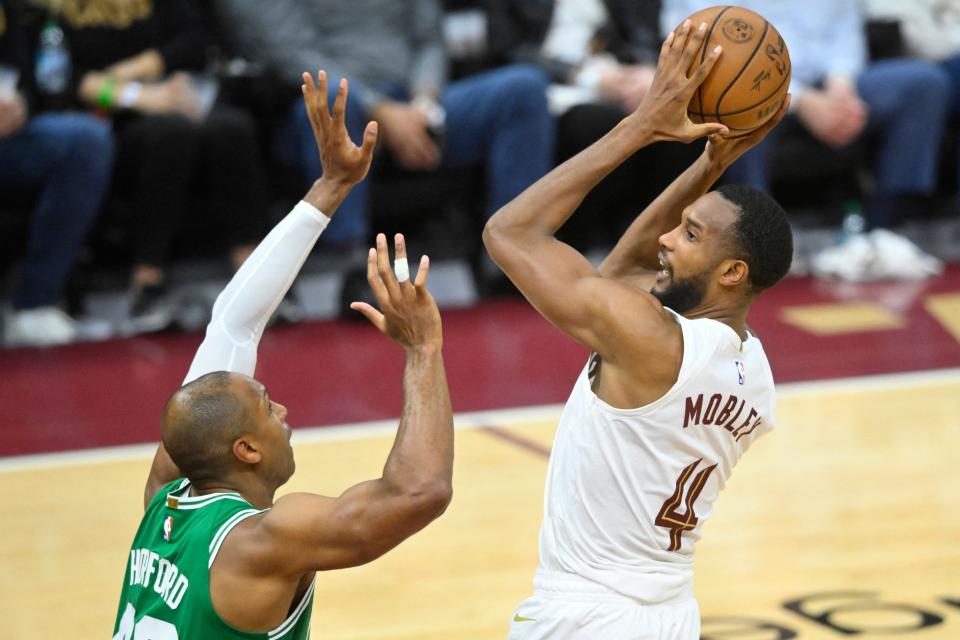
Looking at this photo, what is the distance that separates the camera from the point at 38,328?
7617 millimetres

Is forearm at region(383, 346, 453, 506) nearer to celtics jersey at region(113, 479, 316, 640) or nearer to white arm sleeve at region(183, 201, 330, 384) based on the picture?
celtics jersey at region(113, 479, 316, 640)

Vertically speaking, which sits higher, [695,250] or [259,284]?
[695,250]

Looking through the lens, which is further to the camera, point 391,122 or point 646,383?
point 391,122

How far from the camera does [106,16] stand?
8.02m

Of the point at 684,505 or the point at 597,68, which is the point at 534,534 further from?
the point at 597,68

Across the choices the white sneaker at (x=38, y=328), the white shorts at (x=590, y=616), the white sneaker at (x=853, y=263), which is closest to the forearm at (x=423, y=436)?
the white shorts at (x=590, y=616)

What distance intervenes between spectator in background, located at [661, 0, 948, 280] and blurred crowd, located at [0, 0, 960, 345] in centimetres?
1

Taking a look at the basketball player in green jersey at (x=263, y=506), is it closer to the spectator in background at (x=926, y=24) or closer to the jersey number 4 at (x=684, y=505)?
Result: the jersey number 4 at (x=684, y=505)

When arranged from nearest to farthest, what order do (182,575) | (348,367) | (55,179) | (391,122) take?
(182,575) < (348,367) < (55,179) < (391,122)

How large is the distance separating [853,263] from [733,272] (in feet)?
18.5

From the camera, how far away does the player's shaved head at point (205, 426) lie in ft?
9.81

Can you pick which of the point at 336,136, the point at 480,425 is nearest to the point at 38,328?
the point at 480,425

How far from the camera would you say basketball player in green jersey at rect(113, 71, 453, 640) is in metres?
2.75

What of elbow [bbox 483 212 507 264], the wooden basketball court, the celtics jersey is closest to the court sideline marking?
the wooden basketball court
